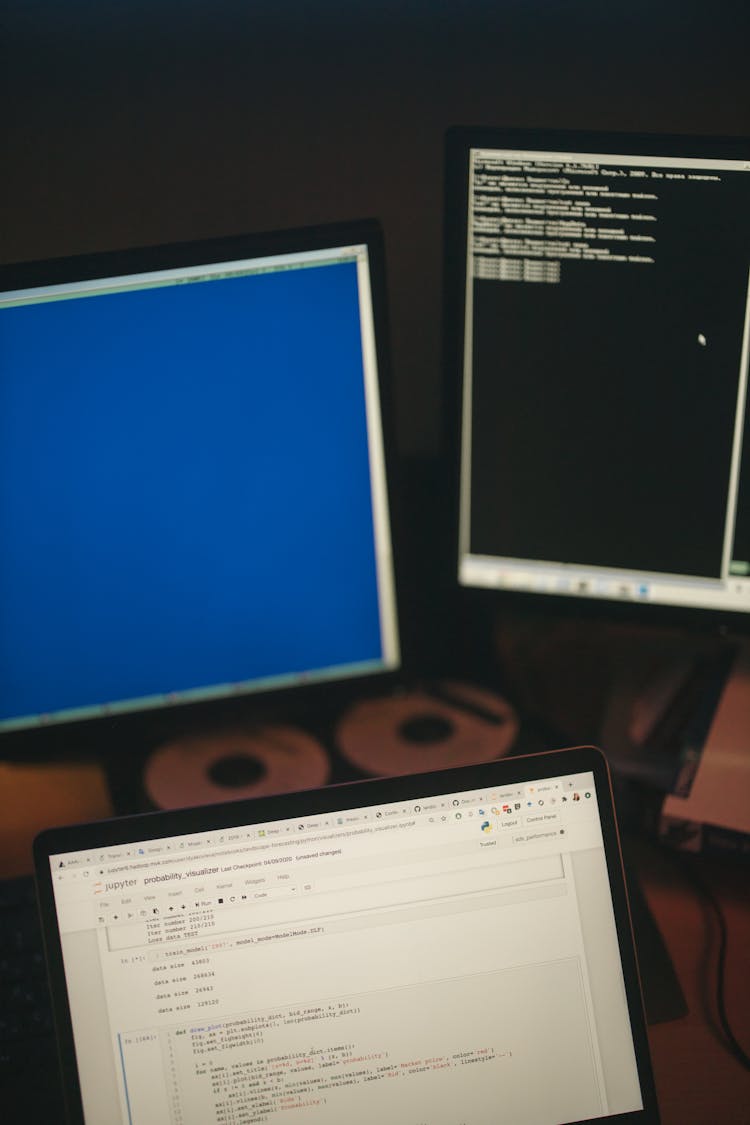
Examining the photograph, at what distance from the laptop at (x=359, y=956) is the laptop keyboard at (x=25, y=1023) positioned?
0.21 ft

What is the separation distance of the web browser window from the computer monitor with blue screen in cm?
20

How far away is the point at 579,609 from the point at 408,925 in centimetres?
32

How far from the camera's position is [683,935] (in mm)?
745

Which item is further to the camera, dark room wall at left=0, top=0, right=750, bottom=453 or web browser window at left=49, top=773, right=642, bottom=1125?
dark room wall at left=0, top=0, right=750, bottom=453

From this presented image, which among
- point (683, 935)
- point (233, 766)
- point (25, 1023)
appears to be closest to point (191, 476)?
point (233, 766)

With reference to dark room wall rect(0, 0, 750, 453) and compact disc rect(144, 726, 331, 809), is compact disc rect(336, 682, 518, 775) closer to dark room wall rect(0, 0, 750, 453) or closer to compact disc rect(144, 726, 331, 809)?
compact disc rect(144, 726, 331, 809)

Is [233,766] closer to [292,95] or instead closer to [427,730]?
[427,730]

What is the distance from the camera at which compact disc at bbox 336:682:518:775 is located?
85 cm

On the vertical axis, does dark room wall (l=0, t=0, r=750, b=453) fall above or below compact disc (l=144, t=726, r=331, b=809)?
above

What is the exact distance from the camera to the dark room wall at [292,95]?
773 millimetres

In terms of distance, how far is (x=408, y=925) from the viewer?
2.03 ft

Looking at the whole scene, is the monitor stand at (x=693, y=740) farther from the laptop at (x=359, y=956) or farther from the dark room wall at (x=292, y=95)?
the dark room wall at (x=292, y=95)

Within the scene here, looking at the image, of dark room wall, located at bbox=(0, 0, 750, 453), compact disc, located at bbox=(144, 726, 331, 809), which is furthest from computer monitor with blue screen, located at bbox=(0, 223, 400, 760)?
dark room wall, located at bbox=(0, 0, 750, 453)

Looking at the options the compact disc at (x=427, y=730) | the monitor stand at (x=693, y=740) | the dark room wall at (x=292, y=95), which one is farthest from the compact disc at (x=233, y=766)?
the dark room wall at (x=292, y=95)
